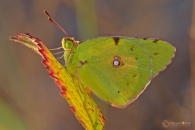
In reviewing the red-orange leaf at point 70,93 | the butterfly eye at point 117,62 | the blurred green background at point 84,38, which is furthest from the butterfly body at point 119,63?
the red-orange leaf at point 70,93

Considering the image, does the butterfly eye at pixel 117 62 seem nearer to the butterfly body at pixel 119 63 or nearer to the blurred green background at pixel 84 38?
the butterfly body at pixel 119 63

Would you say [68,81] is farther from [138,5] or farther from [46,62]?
[138,5]

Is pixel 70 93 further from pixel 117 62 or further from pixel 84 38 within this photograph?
pixel 84 38

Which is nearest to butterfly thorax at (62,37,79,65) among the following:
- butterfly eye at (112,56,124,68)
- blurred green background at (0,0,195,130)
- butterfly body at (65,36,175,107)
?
butterfly body at (65,36,175,107)

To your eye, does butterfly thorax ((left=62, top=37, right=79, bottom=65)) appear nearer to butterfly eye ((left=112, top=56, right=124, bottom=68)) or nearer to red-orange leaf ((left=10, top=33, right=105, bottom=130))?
butterfly eye ((left=112, top=56, right=124, bottom=68))

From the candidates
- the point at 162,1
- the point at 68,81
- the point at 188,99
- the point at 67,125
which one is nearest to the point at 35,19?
the point at 67,125

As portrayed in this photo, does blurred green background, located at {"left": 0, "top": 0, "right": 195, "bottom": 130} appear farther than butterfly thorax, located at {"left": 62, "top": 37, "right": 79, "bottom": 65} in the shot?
Yes
